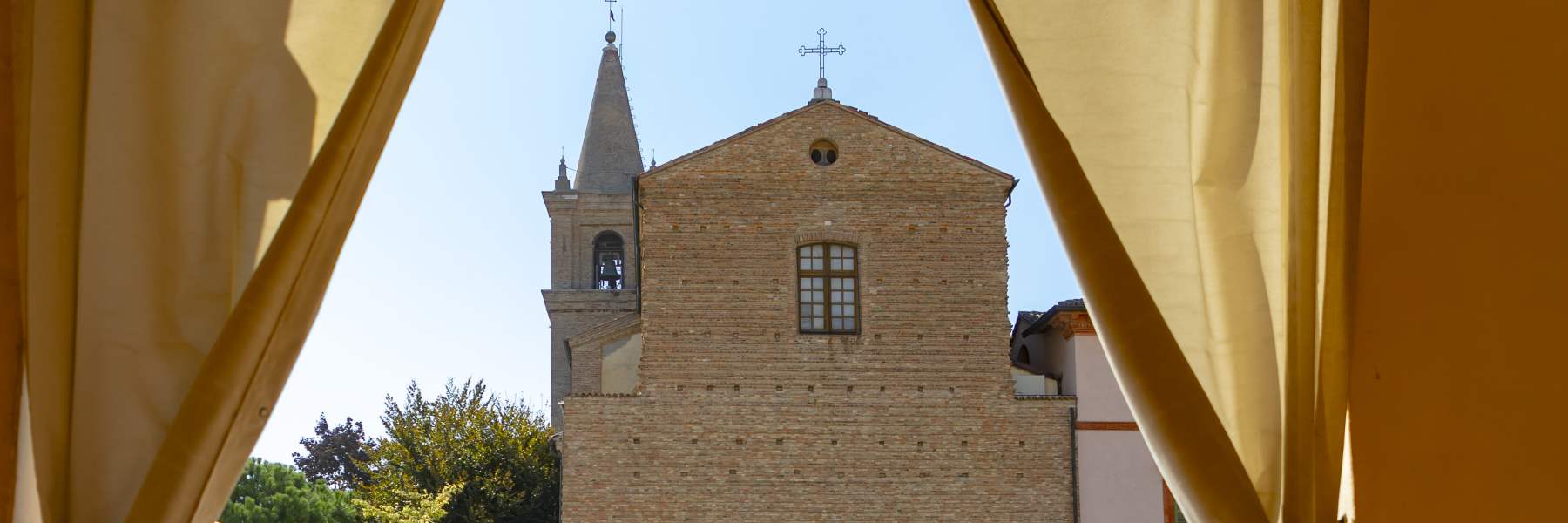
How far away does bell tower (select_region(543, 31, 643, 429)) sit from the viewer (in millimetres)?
28297

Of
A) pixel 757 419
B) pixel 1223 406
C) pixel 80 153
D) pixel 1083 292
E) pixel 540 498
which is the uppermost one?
pixel 80 153

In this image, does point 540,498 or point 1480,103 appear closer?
point 1480,103

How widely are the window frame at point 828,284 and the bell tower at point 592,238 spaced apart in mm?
11208

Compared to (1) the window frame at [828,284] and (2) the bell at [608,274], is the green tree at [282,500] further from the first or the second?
(1) the window frame at [828,284]

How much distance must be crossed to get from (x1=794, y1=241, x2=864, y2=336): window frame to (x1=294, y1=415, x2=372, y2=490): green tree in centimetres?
1702

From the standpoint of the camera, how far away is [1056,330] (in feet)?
58.1

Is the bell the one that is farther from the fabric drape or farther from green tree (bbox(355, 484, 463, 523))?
the fabric drape

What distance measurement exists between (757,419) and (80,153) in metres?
14.2

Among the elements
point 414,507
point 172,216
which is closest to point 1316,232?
point 172,216

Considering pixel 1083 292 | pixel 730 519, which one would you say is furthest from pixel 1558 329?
pixel 730 519

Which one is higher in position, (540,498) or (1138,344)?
(1138,344)

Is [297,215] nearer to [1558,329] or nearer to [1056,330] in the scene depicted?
[1558,329]

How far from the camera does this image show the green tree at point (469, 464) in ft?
69.9

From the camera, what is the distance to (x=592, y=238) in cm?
2895
